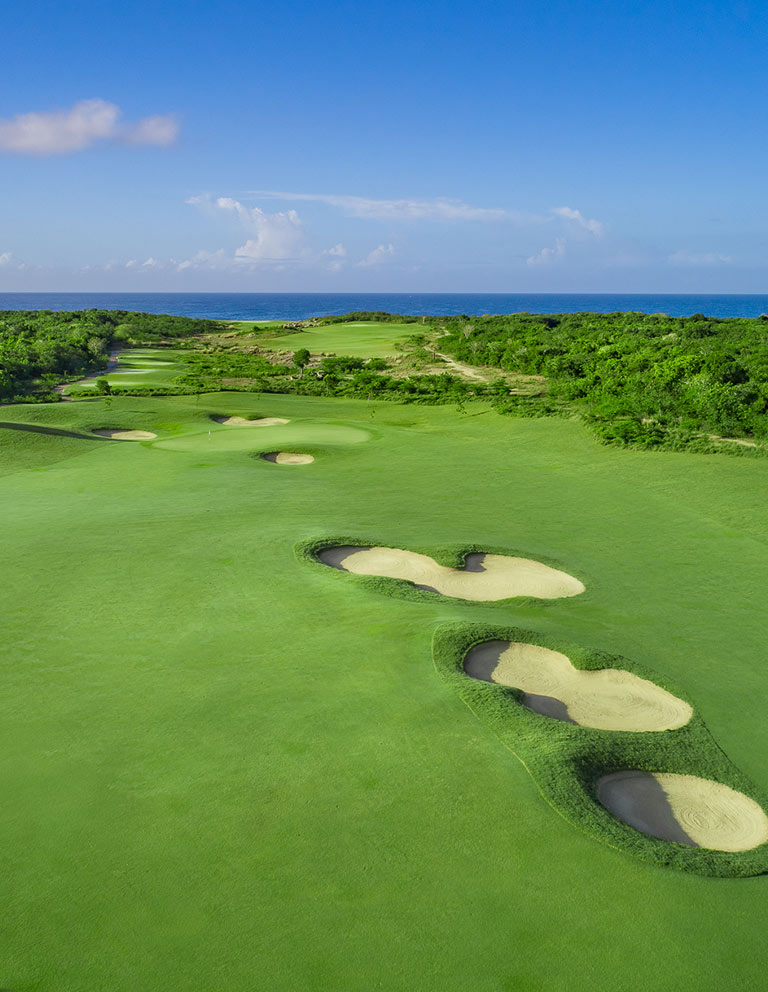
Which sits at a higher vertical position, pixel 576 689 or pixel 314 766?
pixel 314 766

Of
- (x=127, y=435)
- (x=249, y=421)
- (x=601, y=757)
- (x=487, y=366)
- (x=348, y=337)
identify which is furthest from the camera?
(x=348, y=337)

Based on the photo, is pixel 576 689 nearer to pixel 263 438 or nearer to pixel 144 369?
pixel 263 438

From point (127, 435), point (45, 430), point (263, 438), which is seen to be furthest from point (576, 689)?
point (127, 435)

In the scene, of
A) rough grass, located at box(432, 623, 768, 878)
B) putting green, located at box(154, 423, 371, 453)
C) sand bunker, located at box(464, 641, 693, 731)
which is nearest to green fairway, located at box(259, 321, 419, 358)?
putting green, located at box(154, 423, 371, 453)

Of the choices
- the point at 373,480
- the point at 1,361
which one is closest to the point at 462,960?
the point at 373,480

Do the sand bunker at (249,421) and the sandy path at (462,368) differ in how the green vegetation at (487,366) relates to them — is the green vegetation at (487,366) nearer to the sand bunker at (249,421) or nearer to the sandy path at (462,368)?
the sandy path at (462,368)

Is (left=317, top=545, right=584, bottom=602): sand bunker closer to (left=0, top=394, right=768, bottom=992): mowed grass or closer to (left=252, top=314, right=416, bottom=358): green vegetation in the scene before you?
(left=0, top=394, right=768, bottom=992): mowed grass

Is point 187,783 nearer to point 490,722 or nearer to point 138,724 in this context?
point 138,724
